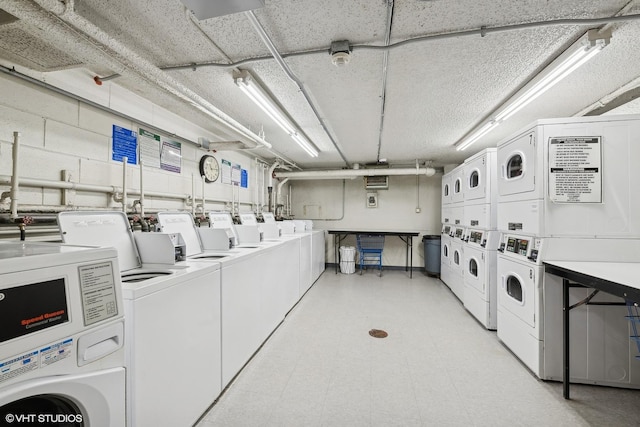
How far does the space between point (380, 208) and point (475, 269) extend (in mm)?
3206

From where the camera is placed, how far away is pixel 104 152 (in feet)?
7.02

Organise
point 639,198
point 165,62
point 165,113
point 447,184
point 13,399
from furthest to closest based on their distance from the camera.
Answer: point 447,184
point 165,113
point 165,62
point 639,198
point 13,399

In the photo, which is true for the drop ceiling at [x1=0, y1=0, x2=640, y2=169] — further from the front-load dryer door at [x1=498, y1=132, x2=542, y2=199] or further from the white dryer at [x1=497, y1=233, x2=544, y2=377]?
the white dryer at [x1=497, y1=233, x2=544, y2=377]

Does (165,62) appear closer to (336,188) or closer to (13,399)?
(13,399)

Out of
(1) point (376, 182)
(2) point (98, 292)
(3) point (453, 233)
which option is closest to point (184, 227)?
(2) point (98, 292)

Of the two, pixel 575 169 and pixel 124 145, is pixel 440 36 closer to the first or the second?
pixel 575 169

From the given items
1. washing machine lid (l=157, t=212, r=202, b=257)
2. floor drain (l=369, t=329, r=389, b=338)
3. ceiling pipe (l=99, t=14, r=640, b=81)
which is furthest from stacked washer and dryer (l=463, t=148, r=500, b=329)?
washing machine lid (l=157, t=212, r=202, b=257)

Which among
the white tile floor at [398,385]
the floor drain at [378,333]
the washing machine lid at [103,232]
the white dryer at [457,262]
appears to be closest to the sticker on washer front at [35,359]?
the washing machine lid at [103,232]

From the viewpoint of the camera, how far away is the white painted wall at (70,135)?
5.32 ft

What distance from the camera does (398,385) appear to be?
1.96 m

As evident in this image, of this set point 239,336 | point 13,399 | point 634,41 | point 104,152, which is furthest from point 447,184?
point 13,399

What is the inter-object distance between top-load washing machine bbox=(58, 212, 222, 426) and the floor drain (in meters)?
1.64

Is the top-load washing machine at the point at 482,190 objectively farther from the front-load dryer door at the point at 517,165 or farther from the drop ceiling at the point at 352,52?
the drop ceiling at the point at 352,52

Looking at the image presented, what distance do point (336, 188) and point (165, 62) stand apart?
4.85m
